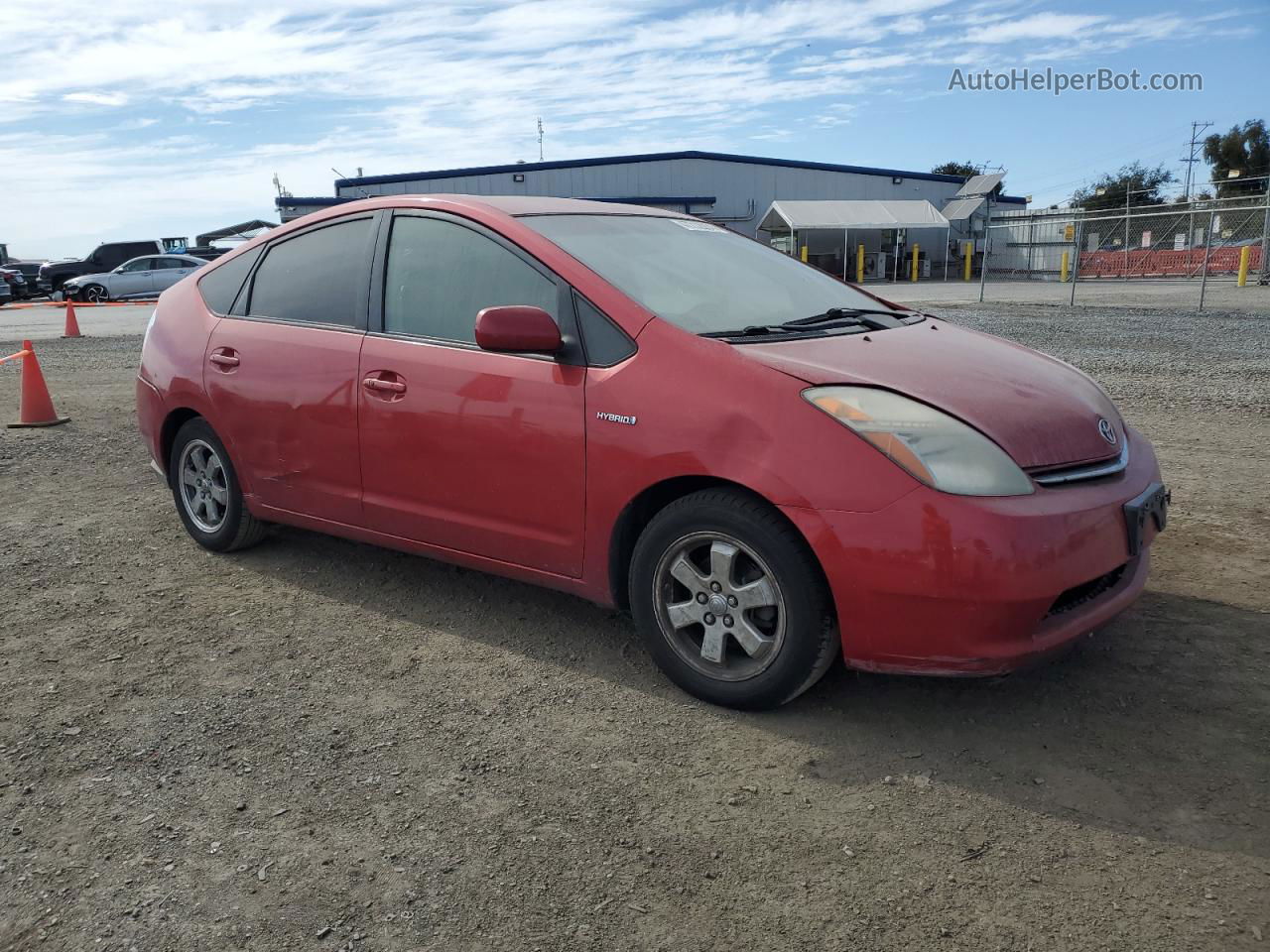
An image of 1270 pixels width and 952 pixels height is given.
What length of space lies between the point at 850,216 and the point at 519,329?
37.4m

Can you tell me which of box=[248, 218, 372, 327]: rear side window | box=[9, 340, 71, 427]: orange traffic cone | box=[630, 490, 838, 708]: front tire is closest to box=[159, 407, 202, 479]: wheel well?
box=[248, 218, 372, 327]: rear side window

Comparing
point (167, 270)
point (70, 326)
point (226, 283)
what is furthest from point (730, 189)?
point (226, 283)

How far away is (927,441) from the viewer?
9.25 feet

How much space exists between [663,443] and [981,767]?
1309mm

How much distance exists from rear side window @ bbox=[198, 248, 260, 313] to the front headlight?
296 cm

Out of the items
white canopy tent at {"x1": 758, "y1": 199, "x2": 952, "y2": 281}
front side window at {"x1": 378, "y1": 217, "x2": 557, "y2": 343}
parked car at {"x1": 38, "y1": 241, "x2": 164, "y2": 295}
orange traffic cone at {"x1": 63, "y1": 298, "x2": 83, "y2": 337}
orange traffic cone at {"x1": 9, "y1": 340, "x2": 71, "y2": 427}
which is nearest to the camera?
front side window at {"x1": 378, "y1": 217, "x2": 557, "y2": 343}

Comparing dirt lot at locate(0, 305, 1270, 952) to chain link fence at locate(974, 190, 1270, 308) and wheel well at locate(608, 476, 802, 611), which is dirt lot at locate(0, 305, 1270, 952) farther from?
chain link fence at locate(974, 190, 1270, 308)

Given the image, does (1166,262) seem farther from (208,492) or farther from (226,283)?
(208,492)

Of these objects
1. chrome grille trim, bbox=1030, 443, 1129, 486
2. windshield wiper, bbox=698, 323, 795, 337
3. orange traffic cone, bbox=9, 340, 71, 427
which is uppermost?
windshield wiper, bbox=698, 323, 795, 337

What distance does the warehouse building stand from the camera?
140 feet

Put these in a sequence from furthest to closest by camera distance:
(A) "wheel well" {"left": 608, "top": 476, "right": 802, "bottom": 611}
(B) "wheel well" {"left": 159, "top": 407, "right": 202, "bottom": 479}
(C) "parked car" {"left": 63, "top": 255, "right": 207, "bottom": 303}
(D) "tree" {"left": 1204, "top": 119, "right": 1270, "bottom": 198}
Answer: (D) "tree" {"left": 1204, "top": 119, "right": 1270, "bottom": 198} → (C) "parked car" {"left": 63, "top": 255, "right": 207, "bottom": 303} → (B) "wheel well" {"left": 159, "top": 407, "right": 202, "bottom": 479} → (A) "wheel well" {"left": 608, "top": 476, "right": 802, "bottom": 611}

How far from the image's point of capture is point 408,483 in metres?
3.82

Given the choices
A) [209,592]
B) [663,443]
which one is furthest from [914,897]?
[209,592]

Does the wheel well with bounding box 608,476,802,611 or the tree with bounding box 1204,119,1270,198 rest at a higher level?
the tree with bounding box 1204,119,1270,198
